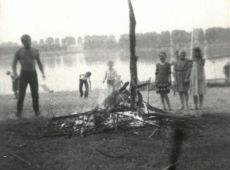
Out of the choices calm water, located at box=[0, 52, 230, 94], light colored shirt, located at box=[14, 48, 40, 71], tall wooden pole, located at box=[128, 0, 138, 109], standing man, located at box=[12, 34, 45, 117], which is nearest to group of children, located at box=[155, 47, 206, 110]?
tall wooden pole, located at box=[128, 0, 138, 109]

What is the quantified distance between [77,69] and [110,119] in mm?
16120

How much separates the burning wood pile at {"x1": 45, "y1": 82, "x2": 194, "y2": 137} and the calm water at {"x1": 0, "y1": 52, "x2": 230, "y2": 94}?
1072 centimetres

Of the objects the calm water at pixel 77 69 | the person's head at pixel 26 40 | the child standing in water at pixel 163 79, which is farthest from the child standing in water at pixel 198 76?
the calm water at pixel 77 69

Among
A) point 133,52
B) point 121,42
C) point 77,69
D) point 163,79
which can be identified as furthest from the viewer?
point 77,69

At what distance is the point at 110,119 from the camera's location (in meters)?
7.43

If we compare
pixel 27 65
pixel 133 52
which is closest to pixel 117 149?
pixel 133 52

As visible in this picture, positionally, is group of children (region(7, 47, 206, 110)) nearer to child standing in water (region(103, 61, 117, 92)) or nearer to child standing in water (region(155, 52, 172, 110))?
child standing in water (region(155, 52, 172, 110))

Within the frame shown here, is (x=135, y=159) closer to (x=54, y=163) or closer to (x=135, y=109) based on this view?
(x=54, y=163)

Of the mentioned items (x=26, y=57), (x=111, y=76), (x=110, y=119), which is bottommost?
(x=110, y=119)

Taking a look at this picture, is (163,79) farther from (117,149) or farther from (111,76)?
(117,149)

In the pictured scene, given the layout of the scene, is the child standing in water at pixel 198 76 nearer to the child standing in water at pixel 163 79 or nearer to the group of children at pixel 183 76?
the group of children at pixel 183 76

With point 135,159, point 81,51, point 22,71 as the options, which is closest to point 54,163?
point 135,159

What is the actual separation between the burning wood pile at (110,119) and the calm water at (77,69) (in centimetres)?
1072

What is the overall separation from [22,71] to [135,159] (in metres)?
4.50
